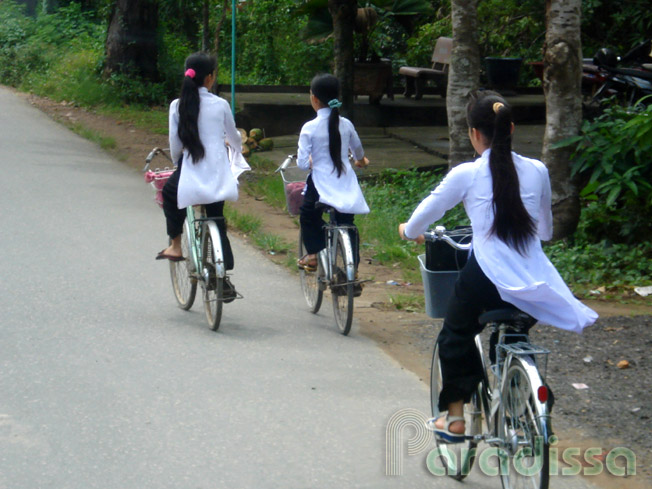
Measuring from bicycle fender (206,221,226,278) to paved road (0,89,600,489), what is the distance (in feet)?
1.51

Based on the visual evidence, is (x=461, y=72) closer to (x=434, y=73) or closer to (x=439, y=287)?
(x=439, y=287)

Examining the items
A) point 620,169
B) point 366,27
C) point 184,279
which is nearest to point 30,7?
point 366,27

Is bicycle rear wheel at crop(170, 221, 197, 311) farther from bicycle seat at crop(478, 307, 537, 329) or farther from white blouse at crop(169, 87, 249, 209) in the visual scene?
bicycle seat at crop(478, 307, 537, 329)

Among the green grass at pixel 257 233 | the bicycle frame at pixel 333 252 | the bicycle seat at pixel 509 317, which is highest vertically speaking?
the bicycle seat at pixel 509 317

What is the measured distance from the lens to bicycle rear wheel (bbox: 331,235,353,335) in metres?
6.32

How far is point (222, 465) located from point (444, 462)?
3.41 ft

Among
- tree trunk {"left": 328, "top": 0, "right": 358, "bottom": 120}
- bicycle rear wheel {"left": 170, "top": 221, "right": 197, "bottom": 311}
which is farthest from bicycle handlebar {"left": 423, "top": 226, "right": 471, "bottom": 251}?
tree trunk {"left": 328, "top": 0, "right": 358, "bottom": 120}

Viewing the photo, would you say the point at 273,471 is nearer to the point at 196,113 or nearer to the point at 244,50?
the point at 196,113

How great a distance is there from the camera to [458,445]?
4.32m

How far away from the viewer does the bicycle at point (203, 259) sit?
249 inches

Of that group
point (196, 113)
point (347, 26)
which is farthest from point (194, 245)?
point (347, 26)

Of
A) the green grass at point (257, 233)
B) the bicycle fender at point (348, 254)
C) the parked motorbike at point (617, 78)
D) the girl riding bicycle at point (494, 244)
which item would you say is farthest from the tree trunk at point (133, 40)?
the girl riding bicycle at point (494, 244)

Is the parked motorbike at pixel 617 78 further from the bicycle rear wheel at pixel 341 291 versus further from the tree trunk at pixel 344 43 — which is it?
the bicycle rear wheel at pixel 341 291

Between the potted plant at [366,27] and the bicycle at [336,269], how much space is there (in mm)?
8811
